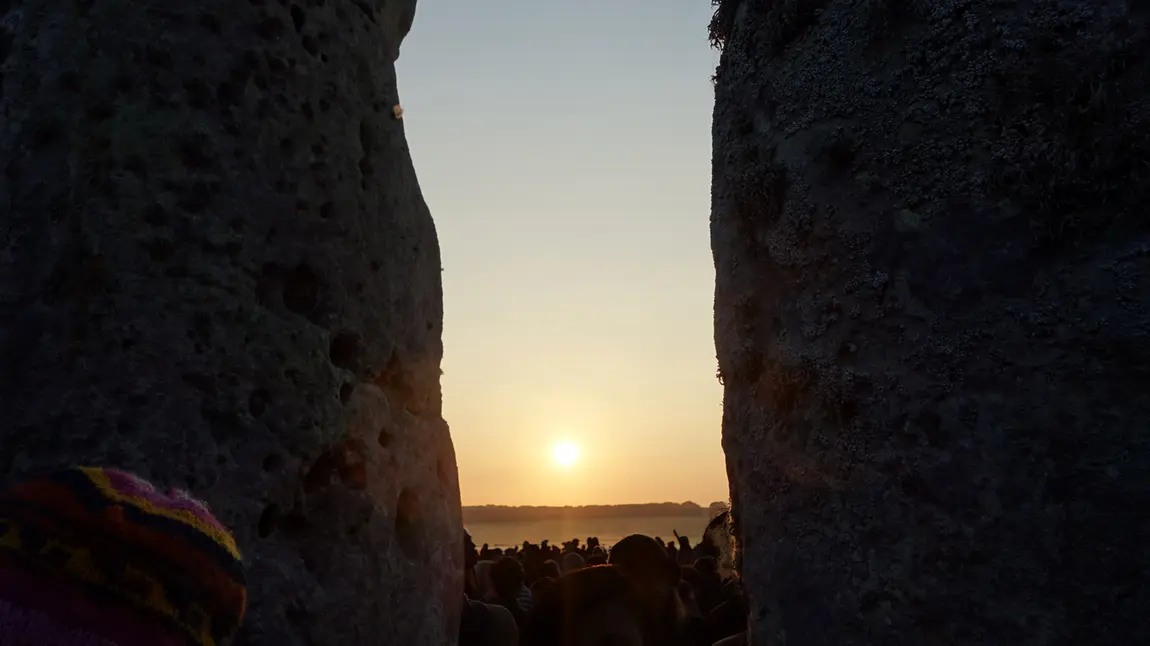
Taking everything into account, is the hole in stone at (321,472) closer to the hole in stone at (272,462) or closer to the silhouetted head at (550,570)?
the hole in stone at (272,462)

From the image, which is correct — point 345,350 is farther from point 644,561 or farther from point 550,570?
point 550,570

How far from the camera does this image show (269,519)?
3562mm

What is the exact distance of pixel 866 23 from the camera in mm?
2689

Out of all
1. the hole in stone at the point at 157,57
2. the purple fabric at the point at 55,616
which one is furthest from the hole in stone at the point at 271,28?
the purple fabric at the point at 55,616

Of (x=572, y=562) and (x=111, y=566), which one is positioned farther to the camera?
(x=572, y=562)

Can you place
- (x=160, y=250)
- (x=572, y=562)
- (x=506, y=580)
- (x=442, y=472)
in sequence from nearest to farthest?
(x=160, y=250)
(x=442, y=472)
(x=506, y=580)
(x=572, y=562)

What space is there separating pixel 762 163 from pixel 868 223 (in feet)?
1.69

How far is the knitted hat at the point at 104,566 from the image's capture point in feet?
3.67

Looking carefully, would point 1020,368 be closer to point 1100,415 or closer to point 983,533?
point 1100,415

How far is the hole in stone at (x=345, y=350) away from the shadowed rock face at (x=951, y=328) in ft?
5.84

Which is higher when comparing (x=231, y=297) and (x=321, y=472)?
(x=231, y=297)

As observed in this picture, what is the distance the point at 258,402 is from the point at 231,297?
414mm

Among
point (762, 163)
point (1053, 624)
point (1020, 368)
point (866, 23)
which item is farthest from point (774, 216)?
point (1053, 624)

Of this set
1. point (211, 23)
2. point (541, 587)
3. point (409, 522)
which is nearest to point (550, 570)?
point (541, 587)
